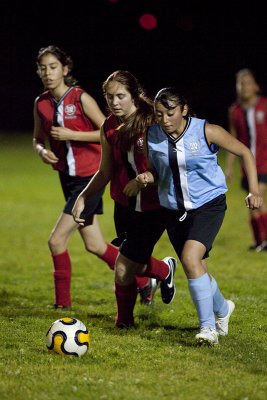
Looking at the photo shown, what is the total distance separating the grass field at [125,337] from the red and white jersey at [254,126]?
50.5 inches

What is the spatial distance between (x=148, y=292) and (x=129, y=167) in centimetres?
163

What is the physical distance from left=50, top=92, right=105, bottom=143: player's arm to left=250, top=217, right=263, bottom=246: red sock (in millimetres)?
4354

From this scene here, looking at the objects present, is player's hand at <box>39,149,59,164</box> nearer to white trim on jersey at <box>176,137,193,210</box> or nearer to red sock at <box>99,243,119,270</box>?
red sock at <box>99,243,119,270</box>

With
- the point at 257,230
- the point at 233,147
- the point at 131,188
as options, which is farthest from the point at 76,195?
the point at 257,230

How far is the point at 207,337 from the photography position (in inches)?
232

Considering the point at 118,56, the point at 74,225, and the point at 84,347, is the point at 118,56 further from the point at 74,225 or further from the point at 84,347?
the point at 84,347

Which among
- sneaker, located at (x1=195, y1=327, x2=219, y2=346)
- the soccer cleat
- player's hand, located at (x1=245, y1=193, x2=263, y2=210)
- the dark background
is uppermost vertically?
the dark background

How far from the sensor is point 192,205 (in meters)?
6.07

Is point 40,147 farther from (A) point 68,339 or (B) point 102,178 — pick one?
(A) point 68,339

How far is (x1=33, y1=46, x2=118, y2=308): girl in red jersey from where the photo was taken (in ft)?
24.6

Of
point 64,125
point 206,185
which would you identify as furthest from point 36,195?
point 206,185

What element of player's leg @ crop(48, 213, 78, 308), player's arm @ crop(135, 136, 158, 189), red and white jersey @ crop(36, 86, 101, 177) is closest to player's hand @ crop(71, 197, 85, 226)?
player's arm @ crop(135, 136, 158, 189)

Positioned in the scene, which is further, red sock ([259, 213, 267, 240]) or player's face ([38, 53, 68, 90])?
red sock ([259, 213, 267, 240])

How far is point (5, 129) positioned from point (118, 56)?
5.77 metres
